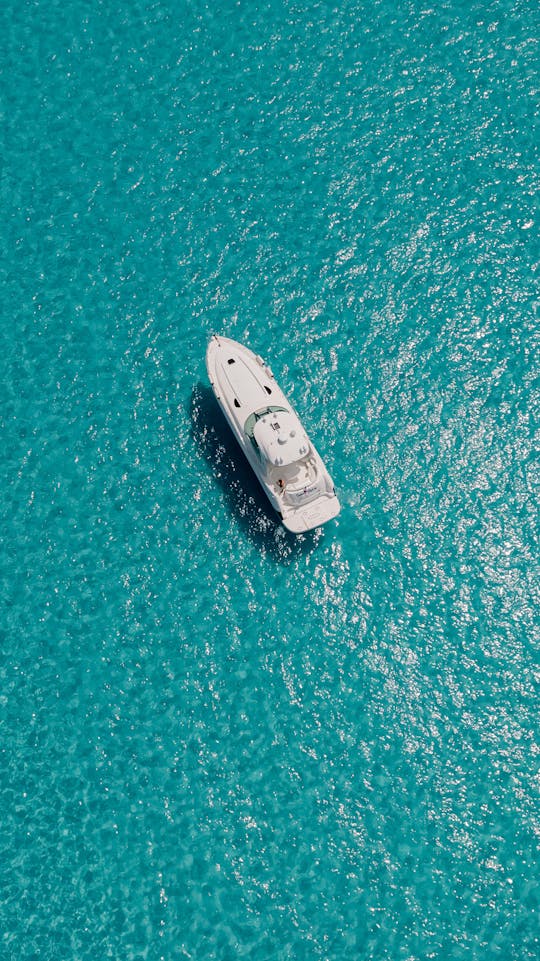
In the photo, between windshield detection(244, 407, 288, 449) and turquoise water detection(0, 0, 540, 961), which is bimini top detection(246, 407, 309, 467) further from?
turquoise water detection(0, 0, 540, 961)

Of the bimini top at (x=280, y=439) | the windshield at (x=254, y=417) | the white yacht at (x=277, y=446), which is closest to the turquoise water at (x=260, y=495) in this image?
the white yacht at (x=277, y=446)

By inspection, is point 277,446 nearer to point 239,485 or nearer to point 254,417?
point 254,417

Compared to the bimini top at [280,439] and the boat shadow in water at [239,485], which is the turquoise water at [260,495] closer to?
the boat shadow in water at [239,485]

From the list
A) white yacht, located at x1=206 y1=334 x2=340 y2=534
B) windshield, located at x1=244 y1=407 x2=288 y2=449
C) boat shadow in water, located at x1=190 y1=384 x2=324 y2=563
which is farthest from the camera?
boat shadow in water, located at x1=190 y1=384 x2=324 y2=563

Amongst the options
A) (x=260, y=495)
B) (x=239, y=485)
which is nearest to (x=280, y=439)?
(x=260, y=495)

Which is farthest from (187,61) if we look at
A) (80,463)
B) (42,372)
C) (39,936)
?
(39,936)

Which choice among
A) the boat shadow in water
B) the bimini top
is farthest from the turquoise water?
the bimini top

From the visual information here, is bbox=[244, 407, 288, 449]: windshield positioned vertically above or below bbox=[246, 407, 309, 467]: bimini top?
above

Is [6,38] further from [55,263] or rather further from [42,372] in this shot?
[42,372]
